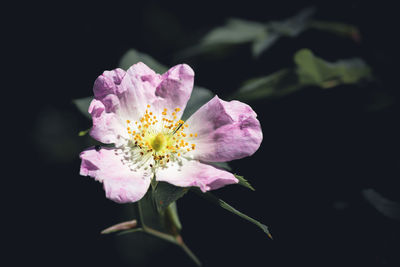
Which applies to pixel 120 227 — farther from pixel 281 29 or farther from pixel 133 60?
pixel 281 29

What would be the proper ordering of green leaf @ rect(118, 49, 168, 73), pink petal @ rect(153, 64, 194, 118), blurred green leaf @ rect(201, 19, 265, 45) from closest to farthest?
pink petal @ rect(153, 64, 194, 118) < green leaf @ rect(118, 49, 168, 73) < blurred green leaf @ rect(201, 19, 265, 45)

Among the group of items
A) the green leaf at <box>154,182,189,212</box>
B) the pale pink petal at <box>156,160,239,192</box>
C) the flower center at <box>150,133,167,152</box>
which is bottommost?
the green leaf at <box>154,182,189,212</box>

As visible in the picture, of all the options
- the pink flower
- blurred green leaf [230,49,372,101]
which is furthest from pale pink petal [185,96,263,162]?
blurred green leaf [230,49,372,101]

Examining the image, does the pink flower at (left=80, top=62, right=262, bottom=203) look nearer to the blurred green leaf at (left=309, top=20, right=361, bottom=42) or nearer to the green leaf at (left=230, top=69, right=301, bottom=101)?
the green leaf at (left=230, top=69, right=301, bottom=101)

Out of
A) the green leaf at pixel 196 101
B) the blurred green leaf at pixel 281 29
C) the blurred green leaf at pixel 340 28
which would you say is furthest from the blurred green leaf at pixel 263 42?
the green leaf at pixel 196 101

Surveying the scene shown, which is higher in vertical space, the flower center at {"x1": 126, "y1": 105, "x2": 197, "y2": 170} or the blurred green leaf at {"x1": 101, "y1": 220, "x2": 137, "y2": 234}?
the flower center at {"x1": 126, "y1": 105, "x2": 197, "y2": 170}

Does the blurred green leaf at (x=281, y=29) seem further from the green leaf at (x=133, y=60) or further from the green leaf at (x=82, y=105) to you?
the green leaf at (x=82, y=105)

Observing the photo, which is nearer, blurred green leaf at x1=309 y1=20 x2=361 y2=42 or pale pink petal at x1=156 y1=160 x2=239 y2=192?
pale pink petal at x1=156 y1=160 x2=239 y2=192
